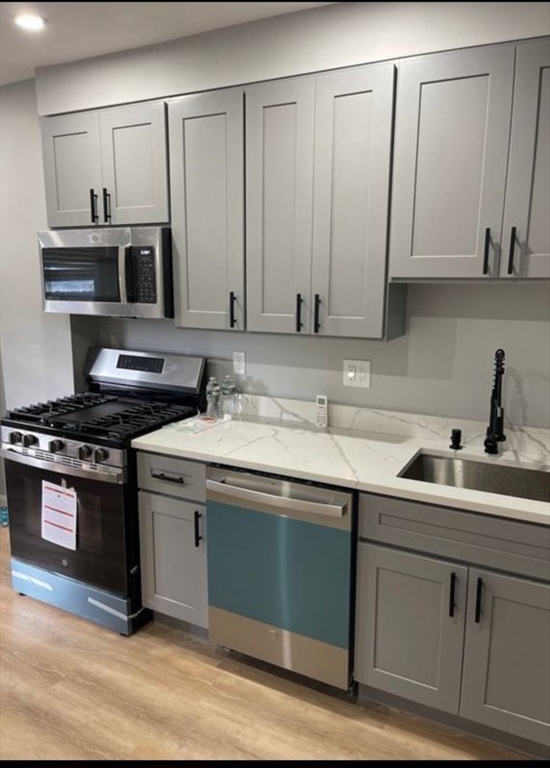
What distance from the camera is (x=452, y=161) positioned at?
6.56 ft

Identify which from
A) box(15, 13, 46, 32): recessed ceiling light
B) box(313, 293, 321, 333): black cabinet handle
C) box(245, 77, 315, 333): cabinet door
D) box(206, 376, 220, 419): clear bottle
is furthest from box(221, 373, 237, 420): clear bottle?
box(15, 13, 46, 32): recessed ceiling light

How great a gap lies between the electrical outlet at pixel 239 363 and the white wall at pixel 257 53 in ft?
4.00

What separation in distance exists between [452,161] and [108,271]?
1626 millimetres

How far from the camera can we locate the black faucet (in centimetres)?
221

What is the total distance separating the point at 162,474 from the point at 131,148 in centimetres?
150

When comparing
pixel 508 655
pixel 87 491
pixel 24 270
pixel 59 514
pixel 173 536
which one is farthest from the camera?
pixel 24 270

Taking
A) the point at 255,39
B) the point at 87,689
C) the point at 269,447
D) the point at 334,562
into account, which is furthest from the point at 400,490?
the point at 255,39

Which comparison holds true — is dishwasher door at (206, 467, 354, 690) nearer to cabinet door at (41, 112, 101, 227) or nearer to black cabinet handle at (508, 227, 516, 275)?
black cabinet handle at (508, 227, 516, 275)

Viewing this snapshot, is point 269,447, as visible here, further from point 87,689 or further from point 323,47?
point 323,47

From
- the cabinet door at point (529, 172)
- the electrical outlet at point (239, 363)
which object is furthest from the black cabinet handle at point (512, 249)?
the electrical outlet at point (239, 363)

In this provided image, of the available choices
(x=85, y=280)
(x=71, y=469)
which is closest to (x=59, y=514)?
(x=71, y=469)

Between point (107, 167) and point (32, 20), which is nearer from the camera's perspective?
point (32, 20)

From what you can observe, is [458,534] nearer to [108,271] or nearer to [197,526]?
[197,526]

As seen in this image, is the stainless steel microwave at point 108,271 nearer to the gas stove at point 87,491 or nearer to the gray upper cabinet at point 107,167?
the gray upper cabinet at point 107,167
